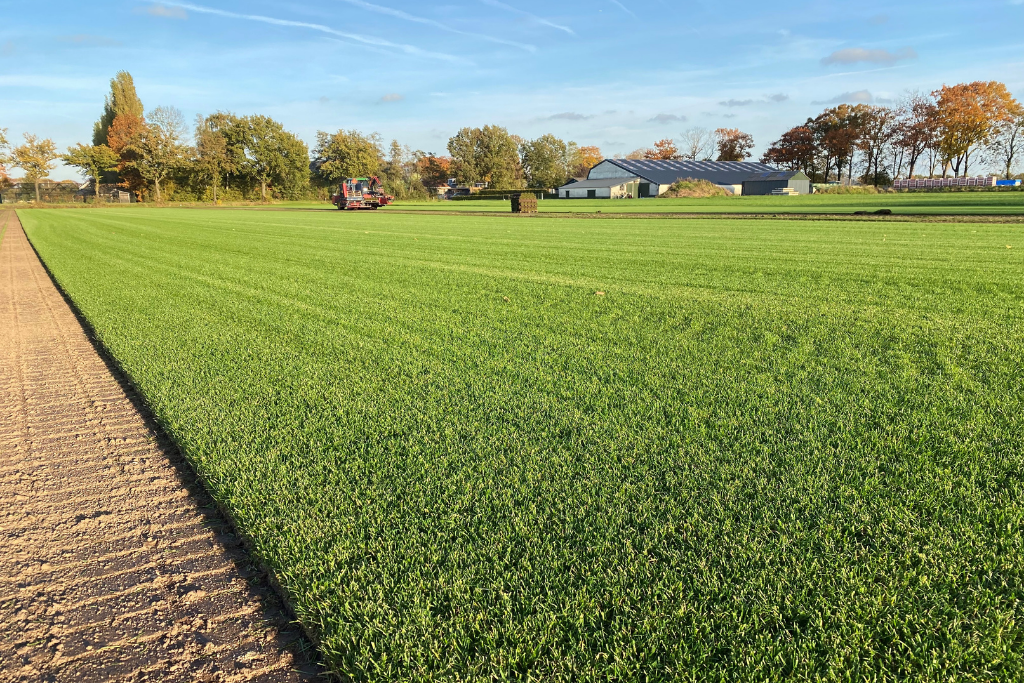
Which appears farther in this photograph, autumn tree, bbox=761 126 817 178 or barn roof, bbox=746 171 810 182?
autumn tree, bbox=761 126 817 178

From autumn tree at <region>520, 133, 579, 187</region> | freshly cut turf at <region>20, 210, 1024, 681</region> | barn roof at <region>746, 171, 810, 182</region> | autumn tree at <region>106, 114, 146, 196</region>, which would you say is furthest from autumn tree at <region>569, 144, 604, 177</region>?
freshly cut turf at <region>20, 210, 1024, 681</region>

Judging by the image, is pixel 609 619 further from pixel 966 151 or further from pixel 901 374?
pixel 966 151

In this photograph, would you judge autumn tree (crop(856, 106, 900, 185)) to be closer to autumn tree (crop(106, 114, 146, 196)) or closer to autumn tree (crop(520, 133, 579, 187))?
autumn tree (crop(520, 133, 579, 187))

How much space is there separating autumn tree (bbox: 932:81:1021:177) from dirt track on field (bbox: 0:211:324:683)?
8625 centimetres

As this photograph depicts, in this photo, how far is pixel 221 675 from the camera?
1813 mm

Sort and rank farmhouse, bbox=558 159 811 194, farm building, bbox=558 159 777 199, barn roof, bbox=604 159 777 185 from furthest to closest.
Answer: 1. barn roof, bbox=604 159 777 185
2. farm building, bbox=558 159 777 199
3. farmhouse, bbox=558 159 811 194

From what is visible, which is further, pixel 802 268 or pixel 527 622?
pixel 802 268

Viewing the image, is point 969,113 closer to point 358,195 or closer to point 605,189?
point 605,189

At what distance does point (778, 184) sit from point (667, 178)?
12.7m

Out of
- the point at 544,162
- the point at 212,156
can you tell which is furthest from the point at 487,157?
the point at 212,156

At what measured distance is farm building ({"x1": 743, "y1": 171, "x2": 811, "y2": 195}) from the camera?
68062 mm

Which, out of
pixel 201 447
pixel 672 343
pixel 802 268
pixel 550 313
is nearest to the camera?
pixel 201 447

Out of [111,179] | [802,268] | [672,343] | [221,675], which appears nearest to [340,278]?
[672,343]

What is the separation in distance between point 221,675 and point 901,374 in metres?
4.09
